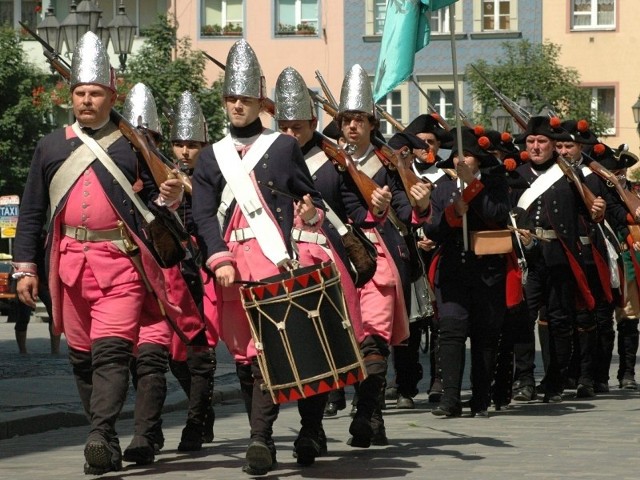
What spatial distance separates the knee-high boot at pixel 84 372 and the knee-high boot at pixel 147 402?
254mm

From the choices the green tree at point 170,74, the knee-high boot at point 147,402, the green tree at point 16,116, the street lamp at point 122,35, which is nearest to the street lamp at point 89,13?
the street lamp at point 122,35

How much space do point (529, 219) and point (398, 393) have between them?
6.02ft

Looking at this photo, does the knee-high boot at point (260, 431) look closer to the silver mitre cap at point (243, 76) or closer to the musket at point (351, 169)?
the silver mitre cap at point (243, 76)

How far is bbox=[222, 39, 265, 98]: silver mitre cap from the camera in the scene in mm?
10188

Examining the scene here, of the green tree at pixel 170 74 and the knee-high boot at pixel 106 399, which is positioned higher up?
the green tree at pixel 170 74

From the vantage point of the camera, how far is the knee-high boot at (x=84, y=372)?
1012 cm

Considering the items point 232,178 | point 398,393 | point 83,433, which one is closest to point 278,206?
point 232,178

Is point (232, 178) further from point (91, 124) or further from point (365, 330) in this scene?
point (365, 330)

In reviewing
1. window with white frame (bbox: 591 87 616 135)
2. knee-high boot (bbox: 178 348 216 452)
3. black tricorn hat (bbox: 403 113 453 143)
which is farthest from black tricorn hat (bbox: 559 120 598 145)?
window with white frame (bbox: 591 87 616 135)

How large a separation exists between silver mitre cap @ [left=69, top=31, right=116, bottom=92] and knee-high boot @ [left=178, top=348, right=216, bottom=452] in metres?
1.93

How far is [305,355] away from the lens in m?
9.46

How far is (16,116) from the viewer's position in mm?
53219

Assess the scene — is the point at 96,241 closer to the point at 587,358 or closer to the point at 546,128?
the point at 546,128

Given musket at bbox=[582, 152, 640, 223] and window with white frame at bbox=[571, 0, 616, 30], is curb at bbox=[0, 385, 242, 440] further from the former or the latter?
window with white frame at bbox=[571, 0, 616, 30]
